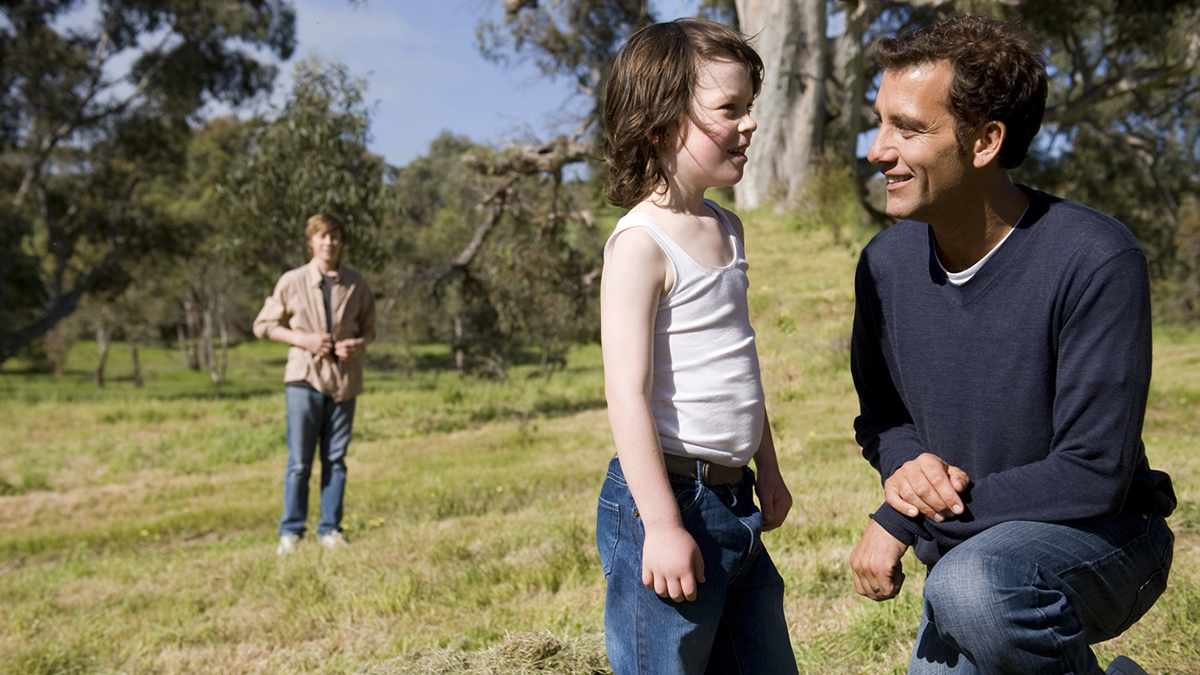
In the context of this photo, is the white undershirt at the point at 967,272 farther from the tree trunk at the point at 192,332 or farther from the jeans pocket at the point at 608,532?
the tree trunk at the point at 192,332

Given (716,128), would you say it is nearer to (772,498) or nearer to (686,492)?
(686,492)

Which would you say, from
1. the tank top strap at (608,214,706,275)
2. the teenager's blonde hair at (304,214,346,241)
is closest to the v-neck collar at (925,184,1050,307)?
the tank top strap at (608,214,706,275)

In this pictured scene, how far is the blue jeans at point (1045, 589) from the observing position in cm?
172

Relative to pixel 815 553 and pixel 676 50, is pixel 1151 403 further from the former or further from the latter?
pixel 676 50

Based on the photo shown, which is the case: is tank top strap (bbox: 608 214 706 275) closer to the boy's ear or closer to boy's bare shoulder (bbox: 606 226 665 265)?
boy's bare shoulder (bbox: 606 226 665 265)

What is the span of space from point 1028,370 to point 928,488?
33 centimetres

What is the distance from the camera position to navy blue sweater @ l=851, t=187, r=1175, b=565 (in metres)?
1.79

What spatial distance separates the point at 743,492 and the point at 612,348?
469 millimetres

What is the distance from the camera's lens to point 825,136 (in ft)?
48.2

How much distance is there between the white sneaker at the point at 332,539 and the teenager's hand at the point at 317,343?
1092 mm

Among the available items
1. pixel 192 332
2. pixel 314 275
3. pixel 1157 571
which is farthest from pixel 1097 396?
pixel 192 332

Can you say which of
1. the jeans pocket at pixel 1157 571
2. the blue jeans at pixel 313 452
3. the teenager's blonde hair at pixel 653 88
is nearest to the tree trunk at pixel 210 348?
the blue jeans at pixel 313 452

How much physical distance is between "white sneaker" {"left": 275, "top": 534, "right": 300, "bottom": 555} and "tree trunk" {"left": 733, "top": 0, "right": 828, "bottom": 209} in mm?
9226

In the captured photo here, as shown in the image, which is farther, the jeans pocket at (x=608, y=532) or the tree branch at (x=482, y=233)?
the tree branch at (x=482, y=233)
